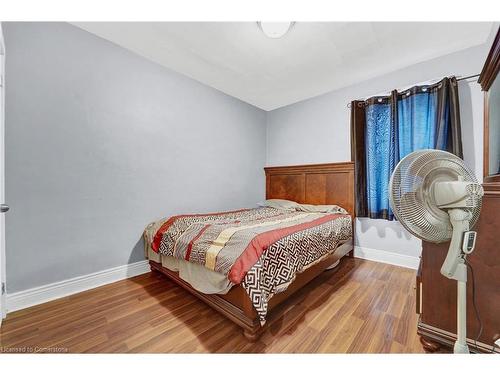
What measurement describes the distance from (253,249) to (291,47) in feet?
6.51

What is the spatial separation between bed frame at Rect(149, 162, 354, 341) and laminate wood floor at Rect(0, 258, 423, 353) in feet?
0.32

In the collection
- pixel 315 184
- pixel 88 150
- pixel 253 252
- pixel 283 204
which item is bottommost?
pixel 253 252

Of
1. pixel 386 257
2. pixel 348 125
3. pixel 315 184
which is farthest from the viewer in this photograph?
pixel 315 184

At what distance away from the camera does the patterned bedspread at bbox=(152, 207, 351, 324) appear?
1267 mm

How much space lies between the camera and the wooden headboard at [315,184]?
2830 millimetres

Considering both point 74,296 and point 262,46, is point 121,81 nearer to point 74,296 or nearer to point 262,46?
point 262,46

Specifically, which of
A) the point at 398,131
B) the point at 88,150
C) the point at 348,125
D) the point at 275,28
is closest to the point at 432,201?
the point at 275,28

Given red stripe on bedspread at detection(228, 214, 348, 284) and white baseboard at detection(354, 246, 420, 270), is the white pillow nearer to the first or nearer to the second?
white baseboard at detection(354, 246, 420, 270)

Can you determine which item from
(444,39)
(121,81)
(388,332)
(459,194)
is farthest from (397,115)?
(121,81)

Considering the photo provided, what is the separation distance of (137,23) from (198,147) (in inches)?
53.3

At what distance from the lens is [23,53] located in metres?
1.63

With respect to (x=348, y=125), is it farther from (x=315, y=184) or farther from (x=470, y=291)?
(x=470, y=291)

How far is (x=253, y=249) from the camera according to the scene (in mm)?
1345

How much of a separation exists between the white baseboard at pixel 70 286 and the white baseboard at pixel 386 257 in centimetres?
267
